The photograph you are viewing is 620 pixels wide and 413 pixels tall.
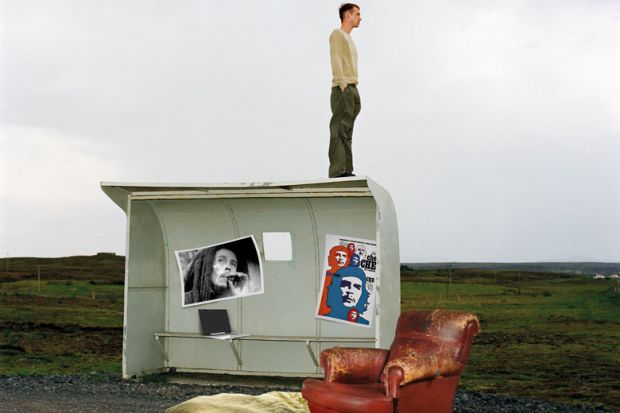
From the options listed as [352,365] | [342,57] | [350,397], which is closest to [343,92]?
[342,57]

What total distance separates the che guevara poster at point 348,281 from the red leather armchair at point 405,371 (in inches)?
76.1

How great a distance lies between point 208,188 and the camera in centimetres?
856

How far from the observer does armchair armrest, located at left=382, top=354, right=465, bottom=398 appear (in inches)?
229

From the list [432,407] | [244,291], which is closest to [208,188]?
[244,291]

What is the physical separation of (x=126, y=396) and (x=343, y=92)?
417cm

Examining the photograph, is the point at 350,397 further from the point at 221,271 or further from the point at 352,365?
the point at 221,271

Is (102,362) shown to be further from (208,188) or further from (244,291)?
(208,188)

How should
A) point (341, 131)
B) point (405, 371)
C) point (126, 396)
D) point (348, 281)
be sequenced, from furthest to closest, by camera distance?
1. point (348, 281)
2. point (126, 396)
3. point (341, 131)
4. point (405, 371)

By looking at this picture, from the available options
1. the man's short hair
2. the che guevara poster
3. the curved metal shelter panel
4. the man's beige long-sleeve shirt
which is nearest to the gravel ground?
the curved metal shelter panel

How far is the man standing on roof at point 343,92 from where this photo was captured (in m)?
7.95

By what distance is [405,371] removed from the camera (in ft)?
19.2

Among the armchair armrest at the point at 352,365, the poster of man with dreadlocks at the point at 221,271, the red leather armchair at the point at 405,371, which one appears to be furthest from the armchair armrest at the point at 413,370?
the poster of man with dreadlocks at the point at 221,271

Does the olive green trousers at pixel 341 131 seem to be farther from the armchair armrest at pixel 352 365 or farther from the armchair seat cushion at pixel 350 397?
the armchair seat cushion at pixel 350 397

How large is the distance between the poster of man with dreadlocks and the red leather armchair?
306 cm
